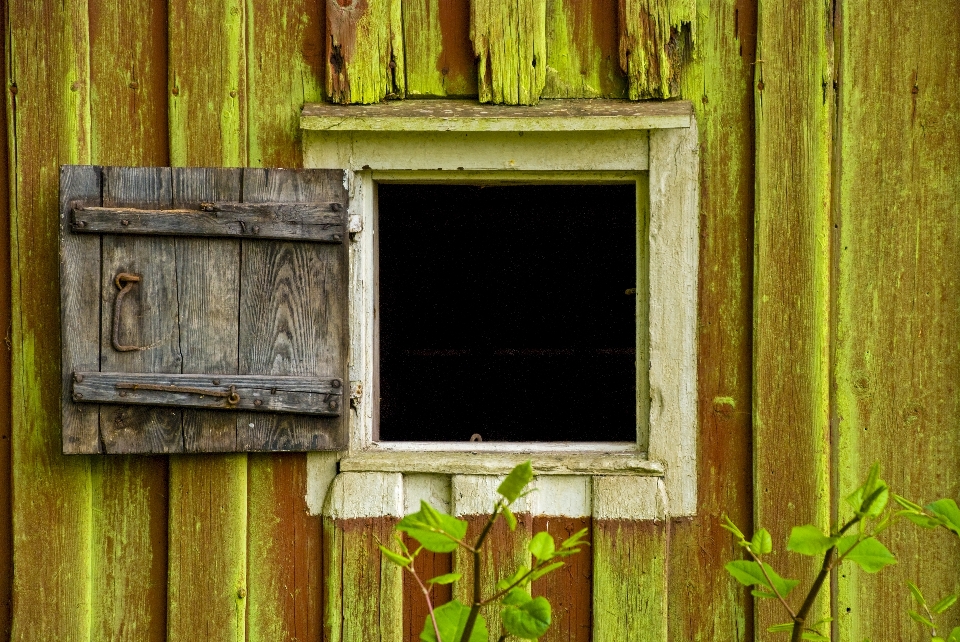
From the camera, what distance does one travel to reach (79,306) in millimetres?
2299

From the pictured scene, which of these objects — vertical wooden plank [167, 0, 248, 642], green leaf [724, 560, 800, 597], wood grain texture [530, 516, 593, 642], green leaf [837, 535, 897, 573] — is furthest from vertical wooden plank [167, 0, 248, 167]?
green leaf [837, 535, 897, 573]

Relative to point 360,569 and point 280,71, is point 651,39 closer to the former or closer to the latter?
point 280,71

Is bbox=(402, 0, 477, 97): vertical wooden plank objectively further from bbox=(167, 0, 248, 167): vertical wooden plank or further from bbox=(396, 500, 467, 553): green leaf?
bbox=(396, 500, 467, 553): green leaf

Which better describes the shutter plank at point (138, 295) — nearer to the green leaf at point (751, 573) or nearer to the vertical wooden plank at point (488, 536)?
the vertical wooden plank at point (488, 536)

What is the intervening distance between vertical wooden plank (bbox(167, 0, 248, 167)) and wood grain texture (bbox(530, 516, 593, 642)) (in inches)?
57.0

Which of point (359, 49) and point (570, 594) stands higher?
point (359, 49)

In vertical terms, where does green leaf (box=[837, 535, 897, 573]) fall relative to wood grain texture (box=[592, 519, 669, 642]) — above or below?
above

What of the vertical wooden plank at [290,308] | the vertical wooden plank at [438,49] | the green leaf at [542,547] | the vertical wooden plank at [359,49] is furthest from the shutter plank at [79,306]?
the green leaf at [542,547]

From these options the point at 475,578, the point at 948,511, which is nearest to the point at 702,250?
the point at 948,511

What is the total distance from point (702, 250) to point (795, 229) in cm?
27

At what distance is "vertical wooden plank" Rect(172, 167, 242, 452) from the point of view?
2309mm

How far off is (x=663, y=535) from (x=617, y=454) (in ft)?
0.87

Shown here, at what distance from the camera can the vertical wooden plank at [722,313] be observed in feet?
7.80

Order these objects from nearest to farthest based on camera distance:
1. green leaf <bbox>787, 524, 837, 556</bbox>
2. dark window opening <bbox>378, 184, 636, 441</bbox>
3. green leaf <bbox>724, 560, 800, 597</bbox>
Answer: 1. green leaf <bbox>787, 524, 837, 556</bbox>
2. green leaf <bbox>724, 560, 800, 597</bbox>
3. dark window opening <bbox>378, 184, 636, 441</bbox>
